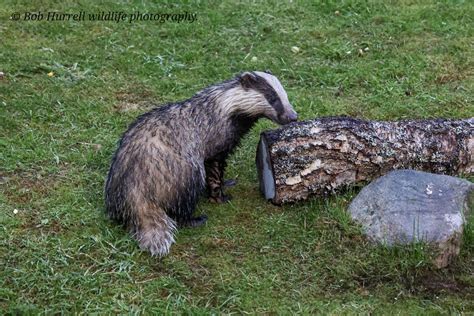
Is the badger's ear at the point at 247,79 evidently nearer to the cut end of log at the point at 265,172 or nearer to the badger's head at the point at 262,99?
the badger's head at the point at 262,99

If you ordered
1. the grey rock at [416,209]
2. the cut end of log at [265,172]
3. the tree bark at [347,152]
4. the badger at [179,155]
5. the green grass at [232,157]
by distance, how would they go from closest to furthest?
1. the green grass at [232,157]
2. the grey rock at [416,209]
3. the badger at [179,155]
4. the tree bark at [347,152]
5. the cut end of log at [265,172]

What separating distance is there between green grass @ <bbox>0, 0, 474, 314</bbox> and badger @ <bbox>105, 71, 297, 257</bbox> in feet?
0.47

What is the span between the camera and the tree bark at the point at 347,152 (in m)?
5.36

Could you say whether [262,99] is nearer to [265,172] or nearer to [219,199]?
[265,172]

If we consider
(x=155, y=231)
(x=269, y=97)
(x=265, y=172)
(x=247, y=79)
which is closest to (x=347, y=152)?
(x=265, y=172)

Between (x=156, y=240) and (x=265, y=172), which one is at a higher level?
(x=265, y=172)

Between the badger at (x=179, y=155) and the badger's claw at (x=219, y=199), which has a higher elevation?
the badger at (x=179, y=155)

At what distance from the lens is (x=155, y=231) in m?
4.98

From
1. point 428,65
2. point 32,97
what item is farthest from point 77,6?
point 428,65

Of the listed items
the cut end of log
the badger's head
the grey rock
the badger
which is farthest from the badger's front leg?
the grey rock

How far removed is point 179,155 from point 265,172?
0.69 m

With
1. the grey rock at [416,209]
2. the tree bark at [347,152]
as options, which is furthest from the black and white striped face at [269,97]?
the grey rock at [416,209]

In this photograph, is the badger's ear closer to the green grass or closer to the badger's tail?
the green grass

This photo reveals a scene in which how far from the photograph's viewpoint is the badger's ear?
5.65 metres
